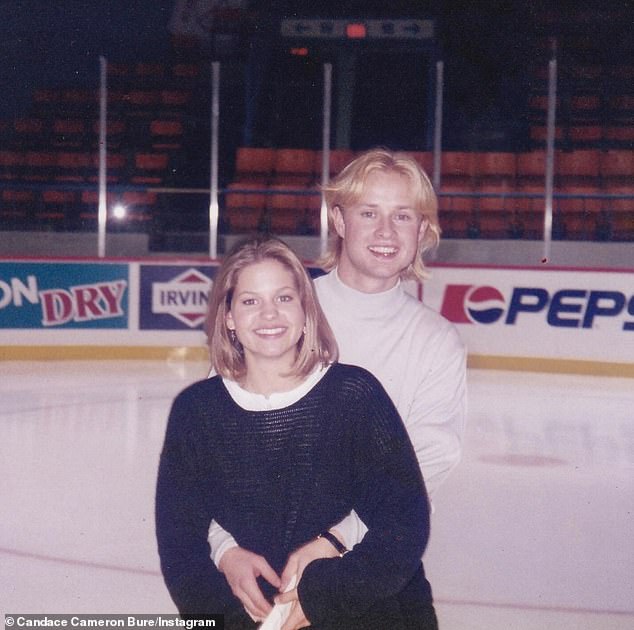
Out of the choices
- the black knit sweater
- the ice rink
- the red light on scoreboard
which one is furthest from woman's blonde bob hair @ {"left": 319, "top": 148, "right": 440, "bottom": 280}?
the red light on scoreboard

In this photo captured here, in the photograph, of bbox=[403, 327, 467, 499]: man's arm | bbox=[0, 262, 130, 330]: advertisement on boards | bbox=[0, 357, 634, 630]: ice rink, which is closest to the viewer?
bbox=[403, 327, 467, 499]: man's arm

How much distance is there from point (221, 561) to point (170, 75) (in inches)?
580

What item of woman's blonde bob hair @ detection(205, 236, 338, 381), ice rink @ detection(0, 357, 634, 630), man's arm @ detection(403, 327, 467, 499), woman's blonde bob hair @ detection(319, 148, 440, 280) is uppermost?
woman's blonde bob hair @ detection(319, 148, 440, 280)

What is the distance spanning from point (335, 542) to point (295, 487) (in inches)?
4.1

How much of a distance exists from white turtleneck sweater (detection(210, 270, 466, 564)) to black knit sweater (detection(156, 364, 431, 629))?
0.28 meters

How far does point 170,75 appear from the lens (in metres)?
15.8

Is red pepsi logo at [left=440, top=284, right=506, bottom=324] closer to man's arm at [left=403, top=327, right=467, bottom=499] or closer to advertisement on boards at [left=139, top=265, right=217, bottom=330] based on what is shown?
advertisement on boards at [left=139, top=265, right=217, bottom=330]

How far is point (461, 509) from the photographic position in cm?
465

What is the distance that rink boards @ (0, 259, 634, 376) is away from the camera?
357 inches

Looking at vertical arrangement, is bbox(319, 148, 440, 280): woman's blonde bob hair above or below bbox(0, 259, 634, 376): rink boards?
above

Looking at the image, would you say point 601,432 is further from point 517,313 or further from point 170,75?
point 170,75

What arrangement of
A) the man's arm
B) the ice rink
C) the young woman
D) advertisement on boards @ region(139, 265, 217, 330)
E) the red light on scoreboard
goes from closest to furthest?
the young woman < the man's arm < the ice rink < advertisement on boards @ region(139, 265, 217, 330) < the red light on scoreboard

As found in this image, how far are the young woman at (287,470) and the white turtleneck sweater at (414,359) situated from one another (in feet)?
0.91

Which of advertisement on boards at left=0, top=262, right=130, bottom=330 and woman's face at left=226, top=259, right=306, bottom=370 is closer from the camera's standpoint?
woman's face at left=226, top=259, right=306, bottom=370
